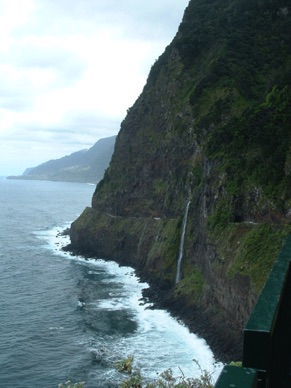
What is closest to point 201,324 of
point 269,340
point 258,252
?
point 258,252

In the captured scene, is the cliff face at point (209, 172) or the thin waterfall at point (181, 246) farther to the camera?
the thin waterfall at point (181, 246)

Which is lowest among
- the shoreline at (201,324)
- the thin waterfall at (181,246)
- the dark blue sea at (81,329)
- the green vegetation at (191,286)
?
the dark blue sea at (81,329)

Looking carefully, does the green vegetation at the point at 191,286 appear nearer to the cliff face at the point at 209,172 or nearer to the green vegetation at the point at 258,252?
the cliff face at the point at 209,172

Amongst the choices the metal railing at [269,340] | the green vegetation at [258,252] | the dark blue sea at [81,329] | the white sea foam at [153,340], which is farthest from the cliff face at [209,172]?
the metal railing at [269,340]

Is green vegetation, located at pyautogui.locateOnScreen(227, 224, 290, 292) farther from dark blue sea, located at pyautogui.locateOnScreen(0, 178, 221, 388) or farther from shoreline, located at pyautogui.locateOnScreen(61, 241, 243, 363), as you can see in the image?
dark blue sea, located at pyautogui.locateOnScreen(0, 178, 221, 388)

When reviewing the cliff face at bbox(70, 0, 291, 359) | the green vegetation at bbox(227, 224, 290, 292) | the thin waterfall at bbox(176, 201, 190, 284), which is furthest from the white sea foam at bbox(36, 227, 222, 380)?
the green vegetation at bbox(227, 224, 290, 292)

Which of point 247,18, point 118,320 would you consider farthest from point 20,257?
point 247,18
